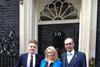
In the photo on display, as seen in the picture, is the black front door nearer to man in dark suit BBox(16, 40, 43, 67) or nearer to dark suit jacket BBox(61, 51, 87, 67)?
man in dark suit BBox(16, 40, 43, 67)

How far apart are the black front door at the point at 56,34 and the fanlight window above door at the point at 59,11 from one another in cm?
21

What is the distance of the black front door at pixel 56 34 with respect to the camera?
700 cm

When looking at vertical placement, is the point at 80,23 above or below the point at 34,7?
below

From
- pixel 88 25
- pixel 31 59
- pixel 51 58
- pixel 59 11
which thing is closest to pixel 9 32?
pixel 59 11

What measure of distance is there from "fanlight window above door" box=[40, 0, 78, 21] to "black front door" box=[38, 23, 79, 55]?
215 millimetres

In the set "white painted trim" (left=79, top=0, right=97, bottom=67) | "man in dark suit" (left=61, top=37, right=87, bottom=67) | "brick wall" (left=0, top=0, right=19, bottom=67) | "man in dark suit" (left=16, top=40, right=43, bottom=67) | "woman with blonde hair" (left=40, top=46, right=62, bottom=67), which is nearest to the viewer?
"woman with blonde hair" (left=40, top=46, right=62, bottom=67)

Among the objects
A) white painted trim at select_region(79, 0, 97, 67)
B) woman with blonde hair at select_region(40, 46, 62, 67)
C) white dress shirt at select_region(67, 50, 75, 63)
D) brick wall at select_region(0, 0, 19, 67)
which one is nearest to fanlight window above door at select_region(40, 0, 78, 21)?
white painted trim at select_region(79, 0, 97, 67)

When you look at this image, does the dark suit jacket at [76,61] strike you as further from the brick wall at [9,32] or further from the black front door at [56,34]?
the brick wall at [9,32]

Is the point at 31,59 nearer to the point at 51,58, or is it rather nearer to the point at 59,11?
the point at 51,58

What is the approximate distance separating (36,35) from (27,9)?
76cm

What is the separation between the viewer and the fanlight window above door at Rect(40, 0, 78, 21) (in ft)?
22.9

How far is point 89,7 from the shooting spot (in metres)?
6.41

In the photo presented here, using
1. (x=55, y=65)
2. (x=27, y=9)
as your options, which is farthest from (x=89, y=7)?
(x=55, y=65)

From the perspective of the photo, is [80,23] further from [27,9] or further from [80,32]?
[27,9]
